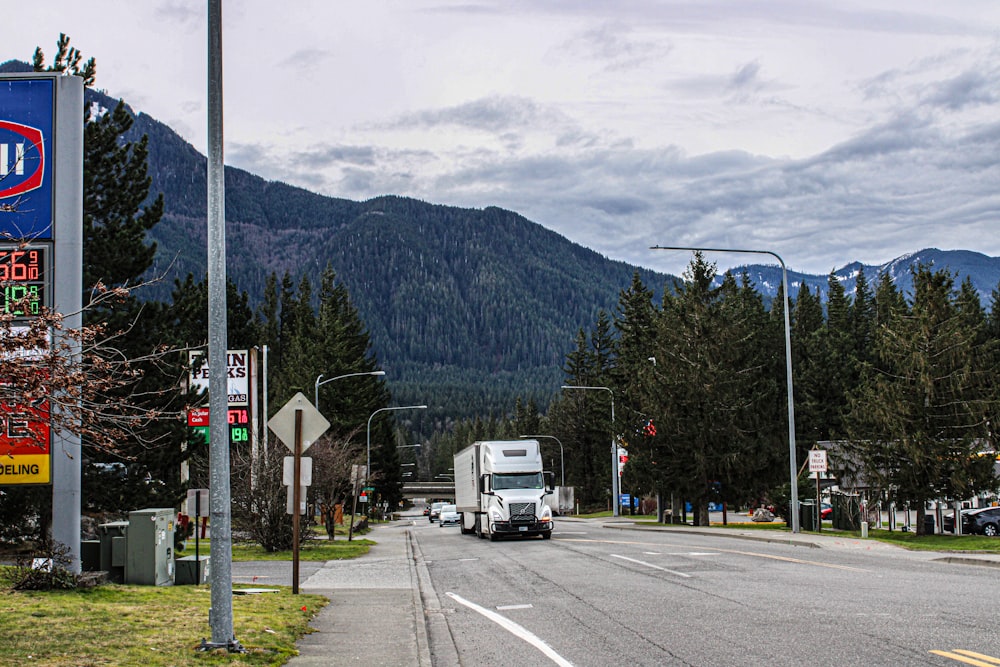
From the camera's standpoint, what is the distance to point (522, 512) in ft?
122

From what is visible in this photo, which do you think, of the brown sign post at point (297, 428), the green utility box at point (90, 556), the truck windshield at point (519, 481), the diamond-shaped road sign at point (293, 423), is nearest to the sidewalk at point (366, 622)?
the brown sign post at point (297, 428)

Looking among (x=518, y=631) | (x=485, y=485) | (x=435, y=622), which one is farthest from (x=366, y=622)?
(x=485, y=485)

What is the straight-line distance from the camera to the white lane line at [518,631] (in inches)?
410

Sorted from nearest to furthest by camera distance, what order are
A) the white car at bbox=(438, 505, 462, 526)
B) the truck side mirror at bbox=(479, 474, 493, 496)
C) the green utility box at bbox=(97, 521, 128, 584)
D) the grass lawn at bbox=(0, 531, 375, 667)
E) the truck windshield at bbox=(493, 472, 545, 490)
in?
the grass lawn at bbox=(0, 531, 375, 667) → the green utility box at bbox=(97, 521, 128, 584) → the truck windshield at bbox=(493, 472, 545, 490) → the truck side mirror at bbox=(479, 474, 493, 496) → the white car at bbox=(438, 505, 462, 526)

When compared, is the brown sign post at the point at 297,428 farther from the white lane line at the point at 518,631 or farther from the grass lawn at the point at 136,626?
the white lane line at the point at 518,631

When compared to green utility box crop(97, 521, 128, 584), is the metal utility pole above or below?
above

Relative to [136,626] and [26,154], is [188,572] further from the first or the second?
[26,154]

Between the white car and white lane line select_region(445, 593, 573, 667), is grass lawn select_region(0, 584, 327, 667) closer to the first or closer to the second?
white lane line select_region(445, 593, 573, 667)

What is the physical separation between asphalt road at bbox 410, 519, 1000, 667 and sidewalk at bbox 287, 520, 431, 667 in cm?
38

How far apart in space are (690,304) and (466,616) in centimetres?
4146

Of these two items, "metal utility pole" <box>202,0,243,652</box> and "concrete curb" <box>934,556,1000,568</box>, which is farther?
"concrete curb" <box>934,556,1000,568</box>

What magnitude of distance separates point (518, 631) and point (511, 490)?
25070 mm

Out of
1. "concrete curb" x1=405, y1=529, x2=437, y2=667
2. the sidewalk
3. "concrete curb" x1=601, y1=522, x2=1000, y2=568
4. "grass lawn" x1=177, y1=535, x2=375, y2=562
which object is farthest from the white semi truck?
the sidewalk

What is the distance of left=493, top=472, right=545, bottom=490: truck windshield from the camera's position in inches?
1485
